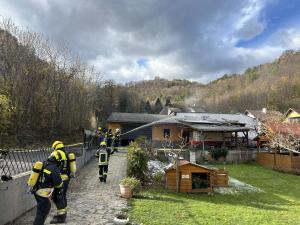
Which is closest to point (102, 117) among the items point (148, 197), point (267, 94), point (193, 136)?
point (193, 136)

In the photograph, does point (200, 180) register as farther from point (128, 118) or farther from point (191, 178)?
point (128, 118)

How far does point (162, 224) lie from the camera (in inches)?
306

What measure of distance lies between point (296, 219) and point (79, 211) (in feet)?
22.2

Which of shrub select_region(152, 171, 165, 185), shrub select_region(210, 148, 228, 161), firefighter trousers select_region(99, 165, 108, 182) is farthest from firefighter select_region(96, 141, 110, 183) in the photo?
shrub select_region(210, 148, 228, 161)

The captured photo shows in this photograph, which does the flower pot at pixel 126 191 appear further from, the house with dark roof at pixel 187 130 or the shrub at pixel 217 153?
the shrub at pixel 217 153

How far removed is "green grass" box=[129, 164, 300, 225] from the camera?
8.51 m

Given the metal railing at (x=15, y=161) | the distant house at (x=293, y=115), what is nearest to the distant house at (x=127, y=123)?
the distant house at (x=293, y=115)

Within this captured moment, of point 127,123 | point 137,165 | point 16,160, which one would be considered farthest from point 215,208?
point 127,123

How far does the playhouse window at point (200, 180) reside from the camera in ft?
45.1

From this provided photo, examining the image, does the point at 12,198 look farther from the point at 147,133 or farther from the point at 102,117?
the point at 102,117

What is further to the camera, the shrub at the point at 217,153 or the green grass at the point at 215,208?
the shrub at the point at 217,153

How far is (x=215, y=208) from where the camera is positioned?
1049 centimetres

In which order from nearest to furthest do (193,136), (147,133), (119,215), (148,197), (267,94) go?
(119,215), (148,197), (193,136), (147,133), (267,94)

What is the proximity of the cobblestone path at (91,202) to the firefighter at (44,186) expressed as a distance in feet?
3.93
